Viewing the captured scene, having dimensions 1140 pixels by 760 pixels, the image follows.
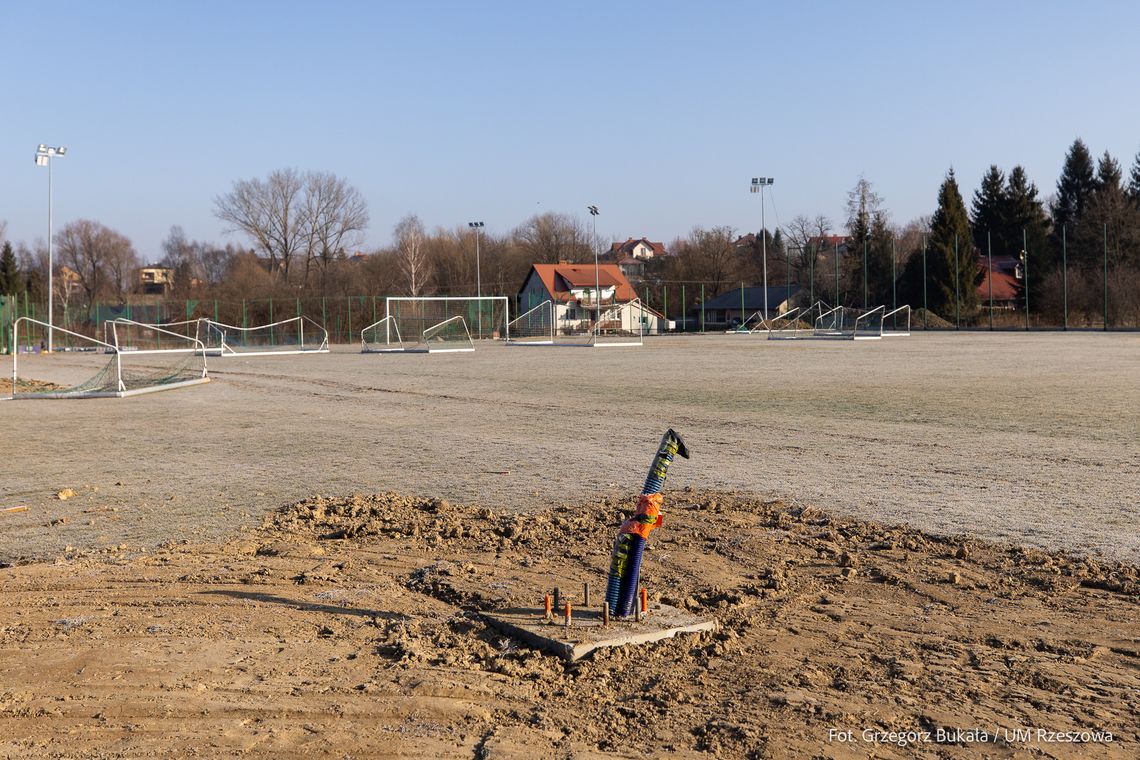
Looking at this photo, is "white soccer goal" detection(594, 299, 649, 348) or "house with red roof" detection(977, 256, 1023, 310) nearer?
"white soccer goal" detection(594, 299, 649, 348)

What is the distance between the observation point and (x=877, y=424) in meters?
14.1

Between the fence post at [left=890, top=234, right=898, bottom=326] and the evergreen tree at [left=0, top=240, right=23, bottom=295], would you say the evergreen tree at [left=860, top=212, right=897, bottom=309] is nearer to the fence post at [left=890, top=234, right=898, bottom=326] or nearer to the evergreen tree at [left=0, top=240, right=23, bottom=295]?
the fence post at [left=890, top=234, right=898, bottom=326]

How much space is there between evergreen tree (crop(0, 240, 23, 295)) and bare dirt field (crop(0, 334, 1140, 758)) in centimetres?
8684

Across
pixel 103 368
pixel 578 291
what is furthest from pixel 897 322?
pixel 103 368

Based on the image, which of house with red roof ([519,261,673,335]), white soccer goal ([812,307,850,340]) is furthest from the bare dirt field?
house with red roof ([519,261,673,335])

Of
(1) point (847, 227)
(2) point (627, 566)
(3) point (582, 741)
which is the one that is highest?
(1) point (847, 227)

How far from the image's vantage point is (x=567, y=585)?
6086 millimetres

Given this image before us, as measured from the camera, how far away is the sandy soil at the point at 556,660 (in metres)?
4.01

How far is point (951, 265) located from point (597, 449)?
201 ft

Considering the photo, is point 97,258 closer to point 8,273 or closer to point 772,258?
point 8,273

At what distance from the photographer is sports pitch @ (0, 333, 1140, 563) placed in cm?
830

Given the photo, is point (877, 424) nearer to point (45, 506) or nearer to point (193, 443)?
point (193, 443)

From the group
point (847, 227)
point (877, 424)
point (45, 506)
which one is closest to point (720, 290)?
point (847, 227)

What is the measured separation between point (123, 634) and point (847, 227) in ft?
280
